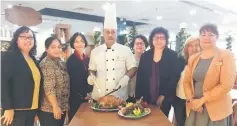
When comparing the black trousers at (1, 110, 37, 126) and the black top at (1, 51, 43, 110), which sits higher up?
the black top at (1, 51, 43, 110)

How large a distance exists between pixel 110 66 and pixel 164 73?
0.56m

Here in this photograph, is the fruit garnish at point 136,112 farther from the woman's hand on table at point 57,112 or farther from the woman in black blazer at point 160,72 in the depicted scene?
the woman's hand on table at point 57,112

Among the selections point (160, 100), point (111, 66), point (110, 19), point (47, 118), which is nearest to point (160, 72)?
point (160, 100)

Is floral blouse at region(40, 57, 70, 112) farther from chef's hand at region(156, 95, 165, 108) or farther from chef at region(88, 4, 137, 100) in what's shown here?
chef's hand at region(156, 95, 165, 108)

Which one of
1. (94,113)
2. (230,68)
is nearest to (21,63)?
(94,113)

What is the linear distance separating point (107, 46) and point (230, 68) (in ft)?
4.00

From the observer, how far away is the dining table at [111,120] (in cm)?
171

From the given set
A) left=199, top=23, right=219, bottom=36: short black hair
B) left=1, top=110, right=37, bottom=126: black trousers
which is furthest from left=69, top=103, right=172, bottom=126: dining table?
left=199, top=23, right=219, bottom=36: short black hair

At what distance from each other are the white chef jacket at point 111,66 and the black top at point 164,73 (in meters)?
0.14

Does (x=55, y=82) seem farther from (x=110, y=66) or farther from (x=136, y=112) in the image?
(x=136, y=112)

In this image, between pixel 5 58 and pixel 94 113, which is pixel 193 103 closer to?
pixel 94 113

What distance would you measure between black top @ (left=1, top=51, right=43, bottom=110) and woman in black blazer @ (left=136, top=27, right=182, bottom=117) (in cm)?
112

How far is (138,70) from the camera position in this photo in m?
2.58

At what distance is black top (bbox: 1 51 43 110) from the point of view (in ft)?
6.68
